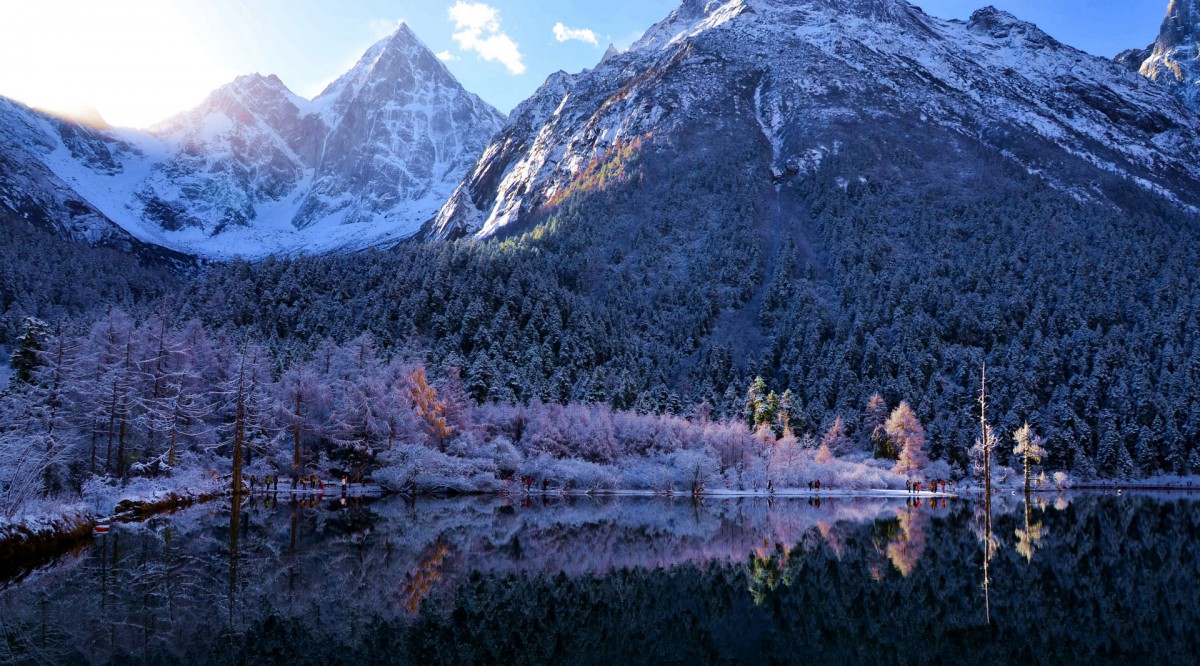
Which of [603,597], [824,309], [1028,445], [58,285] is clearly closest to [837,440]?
[1028,445]

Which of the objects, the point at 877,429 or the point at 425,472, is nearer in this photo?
the point at 425,472

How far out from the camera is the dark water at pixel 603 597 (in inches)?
595

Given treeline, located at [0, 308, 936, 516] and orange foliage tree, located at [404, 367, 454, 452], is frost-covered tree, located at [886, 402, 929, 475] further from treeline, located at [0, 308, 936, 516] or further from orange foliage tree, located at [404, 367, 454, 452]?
orange foliage tree, located at [404, 367, 454, 452]

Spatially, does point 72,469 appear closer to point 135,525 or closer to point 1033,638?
point 135,525

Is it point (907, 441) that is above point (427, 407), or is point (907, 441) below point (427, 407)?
below

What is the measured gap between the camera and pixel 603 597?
67.2ft

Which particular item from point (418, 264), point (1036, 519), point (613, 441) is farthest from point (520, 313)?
point (1036, 519)

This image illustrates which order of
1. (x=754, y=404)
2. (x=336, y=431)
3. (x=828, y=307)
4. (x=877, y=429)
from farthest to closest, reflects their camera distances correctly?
→ (x=828, y=307)
(x=754, y=404)
(x=877, y=429)
(x=336, y=431)

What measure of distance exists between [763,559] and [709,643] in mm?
11840

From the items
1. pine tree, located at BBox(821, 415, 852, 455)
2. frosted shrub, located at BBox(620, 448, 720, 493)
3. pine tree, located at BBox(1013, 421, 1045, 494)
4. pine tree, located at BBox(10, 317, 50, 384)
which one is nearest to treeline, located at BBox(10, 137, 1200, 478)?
pine tree, located at BBox(821, 415, 852, 455)

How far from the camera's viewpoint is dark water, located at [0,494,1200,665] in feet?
49.6

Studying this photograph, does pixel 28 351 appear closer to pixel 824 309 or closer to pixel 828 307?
Result: pixel 824 309

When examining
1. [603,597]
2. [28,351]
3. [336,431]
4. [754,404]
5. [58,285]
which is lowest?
[603,597]

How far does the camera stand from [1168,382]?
369 feet
